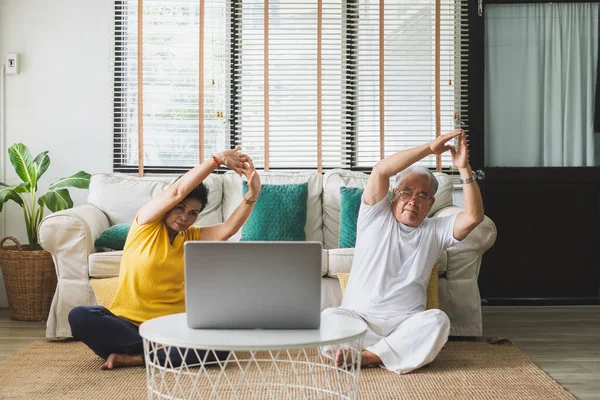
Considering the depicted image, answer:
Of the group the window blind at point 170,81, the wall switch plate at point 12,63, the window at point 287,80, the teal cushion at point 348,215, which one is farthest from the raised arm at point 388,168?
the wall switch plate at point 12,63

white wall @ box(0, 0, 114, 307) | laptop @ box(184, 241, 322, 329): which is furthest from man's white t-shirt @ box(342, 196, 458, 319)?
white wall @ box(0, 0, 114, 307)

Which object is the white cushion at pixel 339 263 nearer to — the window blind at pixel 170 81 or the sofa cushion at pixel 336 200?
the sofa cushion at pixel 336 200

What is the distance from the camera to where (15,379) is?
288 cm

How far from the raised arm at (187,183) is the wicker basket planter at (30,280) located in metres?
1.66

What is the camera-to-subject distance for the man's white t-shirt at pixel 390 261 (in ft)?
10.3

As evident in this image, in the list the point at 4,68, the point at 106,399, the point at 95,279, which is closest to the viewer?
the point at 106,399

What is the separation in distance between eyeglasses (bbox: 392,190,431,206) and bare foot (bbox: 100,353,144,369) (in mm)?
1296

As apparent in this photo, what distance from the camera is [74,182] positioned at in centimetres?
444

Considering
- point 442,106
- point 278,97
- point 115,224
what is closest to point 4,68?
point 115,224

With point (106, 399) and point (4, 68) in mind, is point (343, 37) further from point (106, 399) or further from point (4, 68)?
point (106, 399)

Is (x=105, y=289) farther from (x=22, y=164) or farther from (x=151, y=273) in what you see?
(x=22, y=164)

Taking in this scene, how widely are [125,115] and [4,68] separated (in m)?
0.83

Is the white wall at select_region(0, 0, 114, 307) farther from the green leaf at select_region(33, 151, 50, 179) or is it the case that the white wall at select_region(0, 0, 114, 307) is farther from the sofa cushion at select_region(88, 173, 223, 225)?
the sofa cushion at select_region(88, 173, 223, 225)

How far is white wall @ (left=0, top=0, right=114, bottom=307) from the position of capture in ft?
15.8
